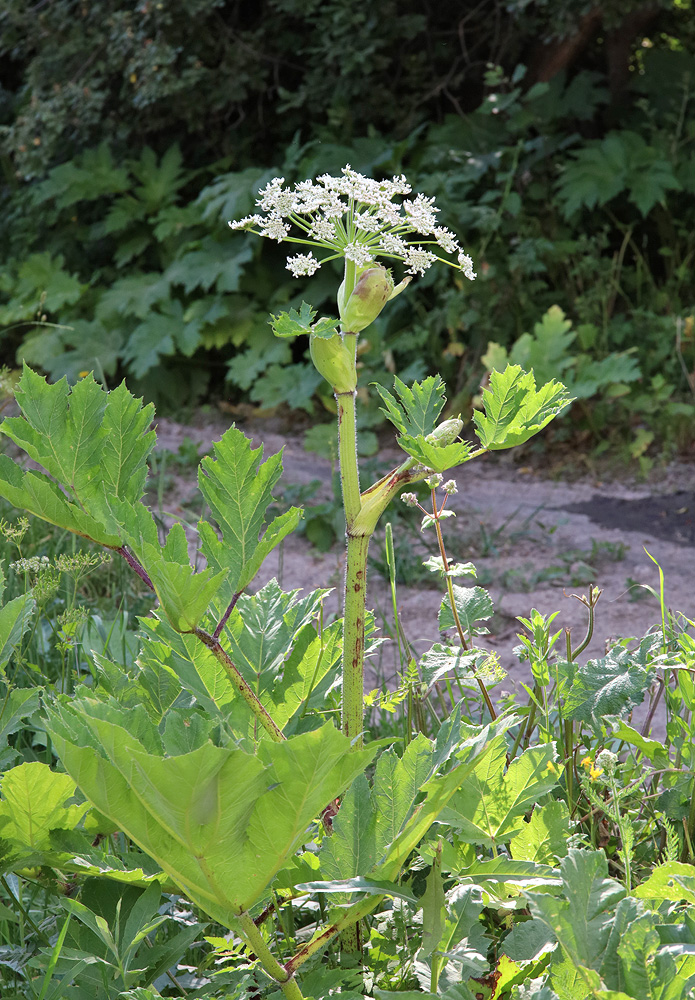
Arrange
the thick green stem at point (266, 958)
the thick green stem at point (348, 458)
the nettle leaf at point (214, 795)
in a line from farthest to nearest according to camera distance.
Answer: the thick green stem at point (348, 458), the thick green stem at point (266, 958), the nettle leaf at point (214, 795)

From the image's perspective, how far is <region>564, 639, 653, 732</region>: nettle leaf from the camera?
1.08 m

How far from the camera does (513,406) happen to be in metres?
0.91

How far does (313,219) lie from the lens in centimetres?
88

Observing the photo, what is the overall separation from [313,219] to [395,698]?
0.61 m

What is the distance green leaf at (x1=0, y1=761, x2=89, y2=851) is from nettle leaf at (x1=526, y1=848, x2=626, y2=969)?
44 centimetres

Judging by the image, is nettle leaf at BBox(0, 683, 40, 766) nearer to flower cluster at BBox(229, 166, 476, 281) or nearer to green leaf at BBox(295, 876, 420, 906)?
green leaf at BBox(295, 876, 420, 906)

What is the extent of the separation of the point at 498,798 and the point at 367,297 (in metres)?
0.53

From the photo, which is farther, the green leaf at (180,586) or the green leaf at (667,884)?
the green leaf at (667,884)

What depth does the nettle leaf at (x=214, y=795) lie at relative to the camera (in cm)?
69

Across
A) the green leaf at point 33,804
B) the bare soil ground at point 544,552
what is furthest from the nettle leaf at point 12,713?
the bare soil ground at point 544,552

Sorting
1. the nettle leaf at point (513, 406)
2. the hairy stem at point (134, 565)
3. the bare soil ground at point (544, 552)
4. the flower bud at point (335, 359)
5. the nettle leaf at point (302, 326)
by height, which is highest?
the nettle leaf at point (302, 326)

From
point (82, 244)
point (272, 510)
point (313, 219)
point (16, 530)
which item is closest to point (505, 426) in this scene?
point (313, 219)

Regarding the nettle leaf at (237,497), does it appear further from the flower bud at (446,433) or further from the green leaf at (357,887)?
the green leaf at (357,887)

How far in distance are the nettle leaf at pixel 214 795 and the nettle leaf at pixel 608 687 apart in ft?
1.42
